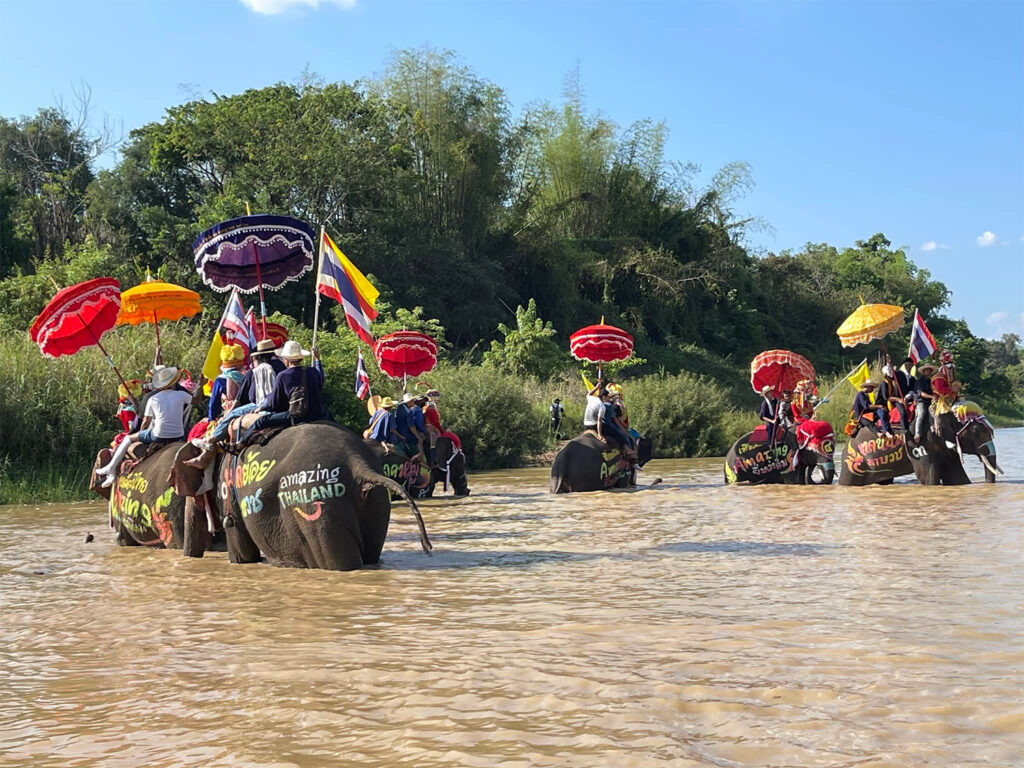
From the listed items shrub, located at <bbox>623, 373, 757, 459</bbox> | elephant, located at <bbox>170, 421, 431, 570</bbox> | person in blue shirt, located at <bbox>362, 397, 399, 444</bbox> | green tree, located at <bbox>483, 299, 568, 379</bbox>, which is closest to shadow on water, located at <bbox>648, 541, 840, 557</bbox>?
elephant, located at <bbox>170, 421, 431, 570</bbox>

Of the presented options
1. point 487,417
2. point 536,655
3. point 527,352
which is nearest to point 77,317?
point 536,655

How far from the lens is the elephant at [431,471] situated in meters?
15.5

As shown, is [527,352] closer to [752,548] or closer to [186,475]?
[752,548]

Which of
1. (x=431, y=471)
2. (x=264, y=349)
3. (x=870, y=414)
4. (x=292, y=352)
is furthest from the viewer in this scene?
(x=431, y=471)

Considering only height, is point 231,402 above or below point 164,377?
below

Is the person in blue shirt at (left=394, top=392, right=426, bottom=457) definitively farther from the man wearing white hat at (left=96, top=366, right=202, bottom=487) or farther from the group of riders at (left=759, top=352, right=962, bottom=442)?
the group of riders at (left=759, top=352, right=962, bottom=442)

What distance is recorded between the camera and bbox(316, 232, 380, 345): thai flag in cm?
1279

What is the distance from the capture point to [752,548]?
383 inches

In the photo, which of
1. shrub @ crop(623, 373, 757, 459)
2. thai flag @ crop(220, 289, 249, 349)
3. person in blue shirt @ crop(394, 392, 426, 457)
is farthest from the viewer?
shrub @ crop(623, 373, 757, 459)

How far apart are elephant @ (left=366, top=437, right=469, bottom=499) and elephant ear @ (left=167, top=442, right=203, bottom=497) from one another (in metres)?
5.77

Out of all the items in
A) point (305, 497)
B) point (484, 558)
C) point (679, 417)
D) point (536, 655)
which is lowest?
point (536, 655)

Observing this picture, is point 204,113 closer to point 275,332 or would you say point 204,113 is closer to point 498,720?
point 275,332

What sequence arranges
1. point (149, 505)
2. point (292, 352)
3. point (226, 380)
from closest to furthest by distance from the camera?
point (292, 352) → point (226, 380) → point (149, 505)

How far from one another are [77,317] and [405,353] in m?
8.07
